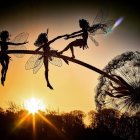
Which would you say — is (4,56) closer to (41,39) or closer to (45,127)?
(41,39)

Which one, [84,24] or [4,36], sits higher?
[4,36]

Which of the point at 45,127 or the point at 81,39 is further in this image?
the point at 45,127

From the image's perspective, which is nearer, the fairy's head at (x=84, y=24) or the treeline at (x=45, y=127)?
the fairy's head at (x=84, y=24)

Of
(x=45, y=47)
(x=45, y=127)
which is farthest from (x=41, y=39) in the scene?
(x=45, y=127)

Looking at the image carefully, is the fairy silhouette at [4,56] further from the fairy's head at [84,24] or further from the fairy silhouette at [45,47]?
the fairy's head at [84,24]

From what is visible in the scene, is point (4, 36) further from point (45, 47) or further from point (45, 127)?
point (45, 127)

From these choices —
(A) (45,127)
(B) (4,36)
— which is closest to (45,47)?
(B) (4,36)

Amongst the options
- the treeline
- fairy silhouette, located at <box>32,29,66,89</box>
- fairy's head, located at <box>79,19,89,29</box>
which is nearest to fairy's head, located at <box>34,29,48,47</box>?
fairy silhouette, located at <box>32,29,66,89</box>

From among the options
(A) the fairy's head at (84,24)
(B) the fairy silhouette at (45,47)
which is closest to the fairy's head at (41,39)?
(B) the fairy silhouette at (45,47)

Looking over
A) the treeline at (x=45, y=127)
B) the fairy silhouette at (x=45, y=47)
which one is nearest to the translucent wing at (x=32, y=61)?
the fairy silhouette at (x=45, y=47)

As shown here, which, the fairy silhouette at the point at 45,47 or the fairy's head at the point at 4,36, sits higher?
the fairy's head at the point at 4,36

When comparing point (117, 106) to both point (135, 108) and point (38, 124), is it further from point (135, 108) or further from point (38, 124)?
point (38, 124)
